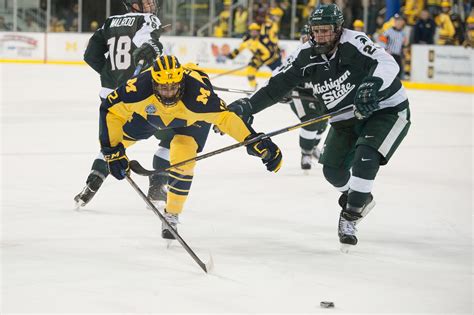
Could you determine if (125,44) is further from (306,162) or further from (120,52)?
(306,162)

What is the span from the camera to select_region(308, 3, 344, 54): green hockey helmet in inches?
176

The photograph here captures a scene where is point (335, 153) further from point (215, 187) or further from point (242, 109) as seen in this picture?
point (215, 187)

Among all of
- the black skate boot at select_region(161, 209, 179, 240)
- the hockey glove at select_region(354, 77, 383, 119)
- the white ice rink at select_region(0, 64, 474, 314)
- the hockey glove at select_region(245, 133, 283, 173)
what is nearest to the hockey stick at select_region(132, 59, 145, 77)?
the white ice rink at select_region(0, 64, 474, 314)

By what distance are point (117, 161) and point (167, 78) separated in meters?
0.57

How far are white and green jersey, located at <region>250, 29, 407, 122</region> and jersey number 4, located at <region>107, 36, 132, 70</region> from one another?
125 cm

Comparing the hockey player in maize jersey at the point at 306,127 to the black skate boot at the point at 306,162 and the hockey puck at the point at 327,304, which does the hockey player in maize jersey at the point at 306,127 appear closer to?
the black skate boot at the point at 306,162

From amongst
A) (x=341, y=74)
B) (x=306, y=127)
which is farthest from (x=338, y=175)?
(x=306, y=127)

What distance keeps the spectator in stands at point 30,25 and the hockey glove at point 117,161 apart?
1625cm

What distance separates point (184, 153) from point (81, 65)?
49.7ft

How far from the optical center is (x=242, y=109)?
15.5 ft

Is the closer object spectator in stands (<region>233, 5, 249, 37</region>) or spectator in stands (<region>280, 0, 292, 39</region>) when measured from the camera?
spectator in stands (<region>280, 0, 292, 39</region>)

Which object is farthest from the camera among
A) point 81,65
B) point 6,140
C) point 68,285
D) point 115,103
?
point 81,65

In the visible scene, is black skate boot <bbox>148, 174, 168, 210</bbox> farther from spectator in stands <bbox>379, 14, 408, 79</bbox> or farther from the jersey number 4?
spectator in stands <bbox>379, 14, 408, 79</bbox>

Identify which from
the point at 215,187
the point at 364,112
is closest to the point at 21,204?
the point at 215,187
